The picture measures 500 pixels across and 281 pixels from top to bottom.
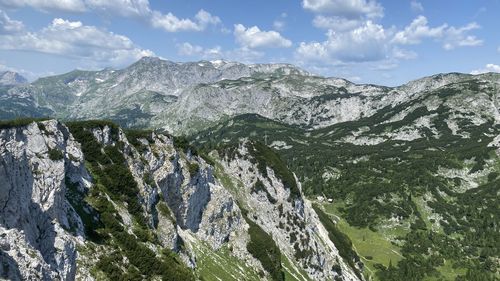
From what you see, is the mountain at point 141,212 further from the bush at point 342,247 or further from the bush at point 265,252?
the bush at point 342,247

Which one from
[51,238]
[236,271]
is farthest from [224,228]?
[51,238]

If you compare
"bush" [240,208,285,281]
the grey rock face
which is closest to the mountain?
the grey rock face

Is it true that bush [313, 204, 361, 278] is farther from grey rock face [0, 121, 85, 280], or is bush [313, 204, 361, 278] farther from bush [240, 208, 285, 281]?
grey rock face [0, 121, 85, 280]

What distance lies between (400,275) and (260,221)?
314 feet

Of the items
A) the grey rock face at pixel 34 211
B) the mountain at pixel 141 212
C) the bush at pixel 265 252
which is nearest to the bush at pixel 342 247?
the mountain at pixel 141 212

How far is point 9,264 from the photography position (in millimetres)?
35438

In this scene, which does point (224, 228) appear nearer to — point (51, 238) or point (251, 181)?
point (251, 181)

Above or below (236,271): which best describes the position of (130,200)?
above

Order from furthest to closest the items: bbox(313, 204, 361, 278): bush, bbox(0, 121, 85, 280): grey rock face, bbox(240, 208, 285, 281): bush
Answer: bbox(313, 204, 361, 278): bush
bbox(240, 208, 285, 281): bush
bbox(0, 121, 85, 280): grey rock face

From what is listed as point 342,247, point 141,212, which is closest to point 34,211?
point 141,212

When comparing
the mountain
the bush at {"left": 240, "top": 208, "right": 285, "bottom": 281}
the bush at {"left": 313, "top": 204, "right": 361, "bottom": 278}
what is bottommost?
the bush at {"left": 313, "top": 204, "right": 361, "bottom": 278}

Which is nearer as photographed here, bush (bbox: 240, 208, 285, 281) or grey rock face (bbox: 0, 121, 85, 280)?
grey rock face (bbox: 0, 121, 85, 280)

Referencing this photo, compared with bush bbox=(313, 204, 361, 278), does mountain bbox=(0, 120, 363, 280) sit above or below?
above

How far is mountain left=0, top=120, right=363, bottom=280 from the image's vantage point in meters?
45.1
